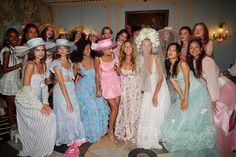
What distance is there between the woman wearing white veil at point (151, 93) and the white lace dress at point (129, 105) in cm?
15

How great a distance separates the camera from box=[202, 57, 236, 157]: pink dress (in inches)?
128

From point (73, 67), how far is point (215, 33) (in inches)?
302

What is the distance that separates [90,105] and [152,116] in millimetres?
1152

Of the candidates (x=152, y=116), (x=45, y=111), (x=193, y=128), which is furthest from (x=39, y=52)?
(x=193, y=128)

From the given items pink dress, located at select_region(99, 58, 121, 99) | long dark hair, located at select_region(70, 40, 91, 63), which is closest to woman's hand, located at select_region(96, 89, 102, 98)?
pink dress, located at select_region(99, 58, 121, 99)

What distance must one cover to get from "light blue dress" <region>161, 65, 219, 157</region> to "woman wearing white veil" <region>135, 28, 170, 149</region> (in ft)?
0.89

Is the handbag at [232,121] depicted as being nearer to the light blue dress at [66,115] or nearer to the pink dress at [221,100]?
the pink dress at [221,100]

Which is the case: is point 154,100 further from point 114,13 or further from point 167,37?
point 114,13

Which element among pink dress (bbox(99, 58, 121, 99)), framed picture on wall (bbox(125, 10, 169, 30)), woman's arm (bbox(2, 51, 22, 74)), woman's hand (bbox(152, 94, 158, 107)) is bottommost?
woman's hand (bbox(152, 94, 158, 107))

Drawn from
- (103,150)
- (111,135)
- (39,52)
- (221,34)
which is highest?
(221,34)

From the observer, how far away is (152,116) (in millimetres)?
3535

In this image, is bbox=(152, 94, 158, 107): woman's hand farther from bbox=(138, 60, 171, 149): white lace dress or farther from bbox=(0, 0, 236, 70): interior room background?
bbox=(0, 0, 236, 70): interior room background

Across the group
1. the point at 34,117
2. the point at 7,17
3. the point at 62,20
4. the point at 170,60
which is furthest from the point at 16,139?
the point at 62,20

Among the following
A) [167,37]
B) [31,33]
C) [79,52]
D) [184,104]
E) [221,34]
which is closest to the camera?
[184,104]
